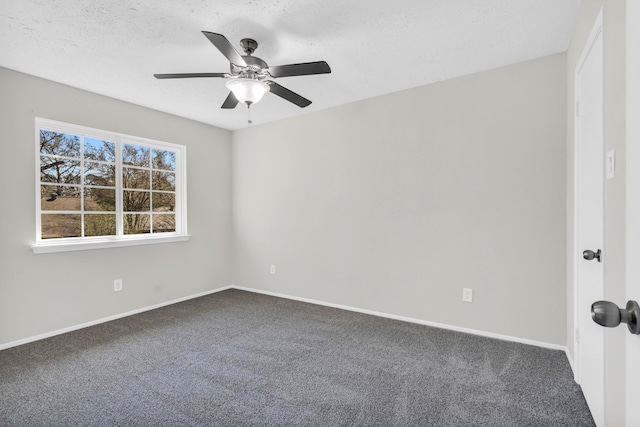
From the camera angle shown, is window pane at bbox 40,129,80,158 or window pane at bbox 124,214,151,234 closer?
window pane at bbox 40,129,80,158

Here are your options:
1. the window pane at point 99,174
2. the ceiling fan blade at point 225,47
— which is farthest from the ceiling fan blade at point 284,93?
the window pane at point 99,174

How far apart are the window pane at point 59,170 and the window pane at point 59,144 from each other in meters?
0.07

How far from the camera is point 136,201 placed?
3900mm

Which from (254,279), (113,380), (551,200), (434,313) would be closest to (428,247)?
(434,313)

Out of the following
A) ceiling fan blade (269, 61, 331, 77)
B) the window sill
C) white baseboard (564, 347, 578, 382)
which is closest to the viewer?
ceiling fan blade (269, 61, 331, 77)

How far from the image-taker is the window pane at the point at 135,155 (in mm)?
3769

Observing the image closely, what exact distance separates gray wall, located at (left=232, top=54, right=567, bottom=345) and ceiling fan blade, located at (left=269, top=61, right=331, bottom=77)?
157cm

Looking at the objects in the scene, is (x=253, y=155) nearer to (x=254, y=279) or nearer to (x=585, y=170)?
(x=254, y=279)

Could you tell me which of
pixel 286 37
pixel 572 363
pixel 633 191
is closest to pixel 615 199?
pixel 633 191

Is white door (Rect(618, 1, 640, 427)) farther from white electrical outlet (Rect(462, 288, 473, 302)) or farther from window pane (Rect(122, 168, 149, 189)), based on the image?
window pane (Rect(122, 168, 149, 189))

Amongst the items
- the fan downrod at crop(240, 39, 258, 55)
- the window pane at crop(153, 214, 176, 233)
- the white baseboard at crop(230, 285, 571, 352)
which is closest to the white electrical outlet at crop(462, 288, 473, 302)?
the white baseboard at crop(230, 285, 571, 352)

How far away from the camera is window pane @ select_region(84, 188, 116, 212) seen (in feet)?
11.3

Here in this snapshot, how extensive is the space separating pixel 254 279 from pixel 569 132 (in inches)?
155

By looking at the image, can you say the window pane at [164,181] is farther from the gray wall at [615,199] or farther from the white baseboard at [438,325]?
the gray wall at [615,199]
